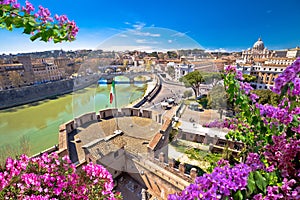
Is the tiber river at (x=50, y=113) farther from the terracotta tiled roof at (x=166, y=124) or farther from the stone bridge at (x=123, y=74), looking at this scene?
the terracotta tiled roof at (x=166, y=124)

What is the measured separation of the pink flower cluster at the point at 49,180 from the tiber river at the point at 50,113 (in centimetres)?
117

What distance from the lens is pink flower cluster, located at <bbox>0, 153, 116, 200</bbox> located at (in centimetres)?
137

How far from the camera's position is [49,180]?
58.7 inches

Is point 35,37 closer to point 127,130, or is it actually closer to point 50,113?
point 127,130

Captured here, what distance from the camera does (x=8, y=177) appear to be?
1.43 metres

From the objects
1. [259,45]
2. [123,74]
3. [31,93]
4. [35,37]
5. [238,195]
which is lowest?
[31,93]

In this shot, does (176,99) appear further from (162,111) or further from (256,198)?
(256,198)

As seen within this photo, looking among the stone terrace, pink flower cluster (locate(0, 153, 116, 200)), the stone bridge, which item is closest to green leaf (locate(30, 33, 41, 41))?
pink flower cluster (locate(0, 153, 116, 200))

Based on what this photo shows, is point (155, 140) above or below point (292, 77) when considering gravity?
below

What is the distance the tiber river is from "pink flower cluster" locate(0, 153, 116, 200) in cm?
117

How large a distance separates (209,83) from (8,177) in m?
2.43

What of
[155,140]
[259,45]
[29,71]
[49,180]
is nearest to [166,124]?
[155,140]

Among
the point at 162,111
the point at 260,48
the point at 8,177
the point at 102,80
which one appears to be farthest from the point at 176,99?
the point at 260,48

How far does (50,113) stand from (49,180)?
16148 mm
